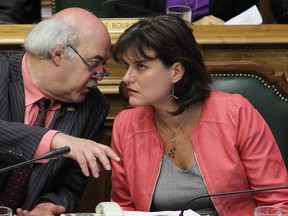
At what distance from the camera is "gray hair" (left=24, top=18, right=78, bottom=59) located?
2.48 meters

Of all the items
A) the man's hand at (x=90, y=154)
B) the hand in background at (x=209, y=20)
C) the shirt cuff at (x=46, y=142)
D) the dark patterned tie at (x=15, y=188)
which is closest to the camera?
the man's hand at (x=90, y=154)

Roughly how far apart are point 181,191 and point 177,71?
375 mm

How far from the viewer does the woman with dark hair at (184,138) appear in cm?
227

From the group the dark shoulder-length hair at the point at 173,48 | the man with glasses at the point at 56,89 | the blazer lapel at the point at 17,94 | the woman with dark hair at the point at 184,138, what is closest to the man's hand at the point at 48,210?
the man with glasses at the point at 56,89

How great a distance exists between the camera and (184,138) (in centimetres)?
236

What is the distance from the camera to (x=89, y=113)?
2572 millimetres

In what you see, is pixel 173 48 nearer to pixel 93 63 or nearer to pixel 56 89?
pixel 93 63

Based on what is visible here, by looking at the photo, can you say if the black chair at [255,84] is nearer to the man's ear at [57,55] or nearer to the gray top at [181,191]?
the man's ear at [57,55]

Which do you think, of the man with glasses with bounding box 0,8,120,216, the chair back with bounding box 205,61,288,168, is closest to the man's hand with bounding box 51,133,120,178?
the man with glasses with bounding box 0,8,120,216

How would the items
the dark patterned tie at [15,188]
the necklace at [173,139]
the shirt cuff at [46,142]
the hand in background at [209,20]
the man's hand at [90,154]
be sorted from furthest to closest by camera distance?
the hand in background at [209,20], the dark patterned tie at [15,188], the necklace at [173,139], the shirt cuff at [46,142], the man's hand at [90,154]

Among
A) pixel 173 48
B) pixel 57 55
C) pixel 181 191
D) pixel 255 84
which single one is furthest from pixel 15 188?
pixel 255 84

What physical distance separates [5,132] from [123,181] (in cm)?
41

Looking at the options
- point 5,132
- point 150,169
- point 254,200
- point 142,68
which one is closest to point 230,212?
point 254,200

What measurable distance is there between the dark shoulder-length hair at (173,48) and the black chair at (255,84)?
19 cm
